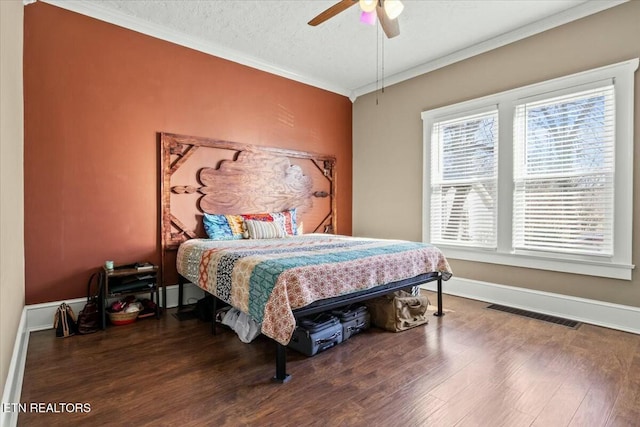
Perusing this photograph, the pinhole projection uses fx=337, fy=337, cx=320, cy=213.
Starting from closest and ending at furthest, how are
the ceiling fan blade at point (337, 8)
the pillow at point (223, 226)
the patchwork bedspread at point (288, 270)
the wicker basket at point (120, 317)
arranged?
the patchwork bedspread at point (288, 270) < the ceiling fan blade at point (337, 8) < the wicker basket at point (120, 317) < the pillow at point (223, 226)

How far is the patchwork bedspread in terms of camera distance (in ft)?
6.84

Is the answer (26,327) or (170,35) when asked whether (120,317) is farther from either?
(170,35)

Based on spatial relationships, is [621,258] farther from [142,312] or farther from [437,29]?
[142,312]

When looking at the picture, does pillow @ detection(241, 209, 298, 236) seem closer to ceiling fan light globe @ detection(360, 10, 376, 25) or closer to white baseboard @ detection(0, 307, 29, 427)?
white baseboard @ detection(0, 307, 29, 427)

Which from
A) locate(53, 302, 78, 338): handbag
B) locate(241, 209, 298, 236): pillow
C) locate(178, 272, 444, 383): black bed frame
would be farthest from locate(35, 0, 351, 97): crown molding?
locate(178, 272, 444, 383): black bed frame

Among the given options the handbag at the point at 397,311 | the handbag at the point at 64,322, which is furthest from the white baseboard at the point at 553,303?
the handbag at the point at 64,322

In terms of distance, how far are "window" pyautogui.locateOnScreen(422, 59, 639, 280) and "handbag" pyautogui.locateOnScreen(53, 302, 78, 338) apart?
389 centimetres

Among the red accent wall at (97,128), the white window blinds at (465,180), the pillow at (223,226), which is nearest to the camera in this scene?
the red accent wall at (97,128)

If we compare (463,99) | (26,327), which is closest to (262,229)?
(26,327)

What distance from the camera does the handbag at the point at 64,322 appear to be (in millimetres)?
2783

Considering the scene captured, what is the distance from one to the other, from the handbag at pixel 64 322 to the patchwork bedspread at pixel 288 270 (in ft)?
3.12

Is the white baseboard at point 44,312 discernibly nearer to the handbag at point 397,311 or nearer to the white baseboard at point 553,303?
the handbag at point 397,311

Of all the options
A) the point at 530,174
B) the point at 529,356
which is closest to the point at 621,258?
the point at 530,174

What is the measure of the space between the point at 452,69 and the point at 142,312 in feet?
14.5
